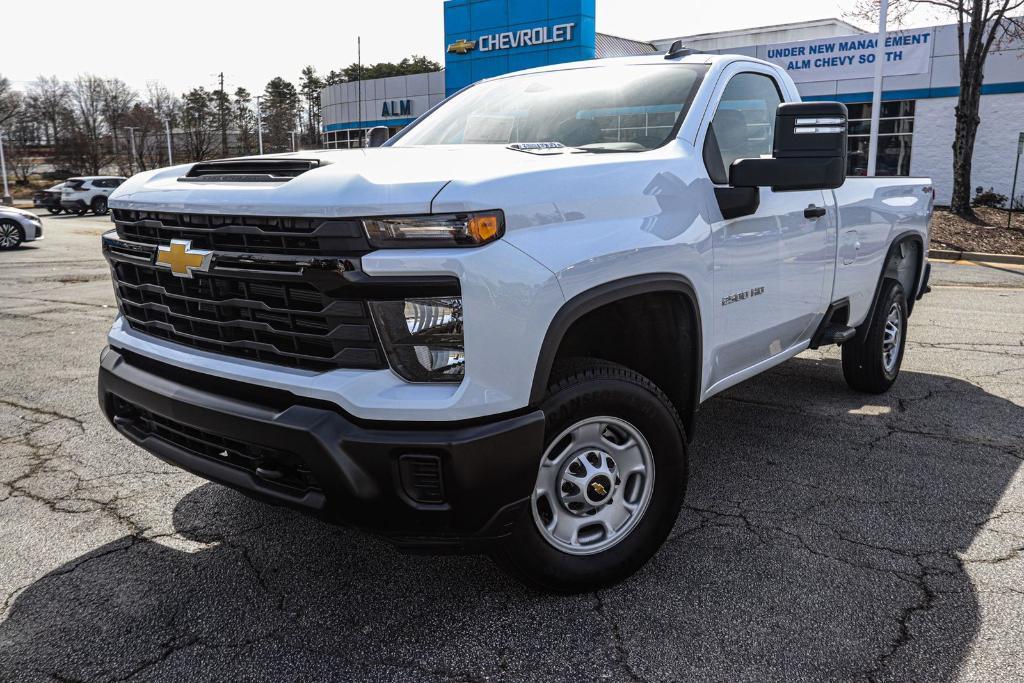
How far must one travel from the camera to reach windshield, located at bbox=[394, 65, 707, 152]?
3.45 meters

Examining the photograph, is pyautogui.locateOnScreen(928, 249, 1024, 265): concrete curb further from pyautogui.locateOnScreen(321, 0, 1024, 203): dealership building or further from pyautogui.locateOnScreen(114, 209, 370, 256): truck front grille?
pyautogui.locateOnScreen(114, 209, 370, 256): truck front grille

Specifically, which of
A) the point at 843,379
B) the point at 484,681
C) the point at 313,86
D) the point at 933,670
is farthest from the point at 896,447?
the point at 313,86

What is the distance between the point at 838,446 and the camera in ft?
14.8

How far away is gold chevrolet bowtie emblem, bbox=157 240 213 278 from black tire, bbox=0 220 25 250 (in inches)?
714

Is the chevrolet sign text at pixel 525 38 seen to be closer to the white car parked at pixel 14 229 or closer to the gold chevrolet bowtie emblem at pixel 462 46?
the gold chevrolet bowtie emblem at pixel 462 46

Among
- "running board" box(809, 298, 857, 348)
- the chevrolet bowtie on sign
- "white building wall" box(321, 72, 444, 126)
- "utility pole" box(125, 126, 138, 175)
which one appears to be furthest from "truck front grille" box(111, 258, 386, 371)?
"utility pole" box(125, 126, 138, 175)

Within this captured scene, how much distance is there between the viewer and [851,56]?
2520cm

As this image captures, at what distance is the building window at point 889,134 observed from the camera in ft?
82.3

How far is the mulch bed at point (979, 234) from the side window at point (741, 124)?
1280 cm

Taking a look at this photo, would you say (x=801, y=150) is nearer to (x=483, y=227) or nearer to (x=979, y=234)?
(x=483, y=227)

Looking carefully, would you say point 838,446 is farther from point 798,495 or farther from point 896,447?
point 798,495

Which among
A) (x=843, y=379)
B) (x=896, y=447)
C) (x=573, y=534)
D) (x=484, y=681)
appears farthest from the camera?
(x=843, y=379)

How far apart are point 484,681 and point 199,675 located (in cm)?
85

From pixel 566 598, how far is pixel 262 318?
55.4 inches
